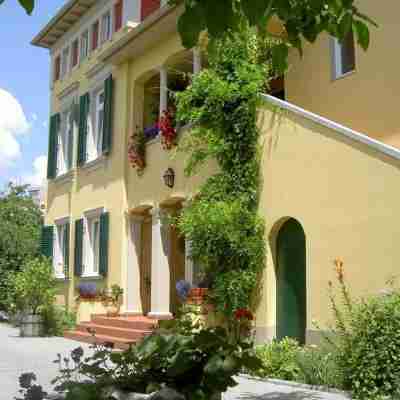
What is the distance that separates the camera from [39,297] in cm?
1659

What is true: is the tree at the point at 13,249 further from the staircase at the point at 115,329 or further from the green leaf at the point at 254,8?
the green leaf at the point at 254,8

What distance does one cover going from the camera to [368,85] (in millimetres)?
10805

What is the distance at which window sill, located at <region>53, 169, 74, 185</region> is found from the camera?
19359mm

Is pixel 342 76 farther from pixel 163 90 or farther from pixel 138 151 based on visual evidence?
pixel 138 151

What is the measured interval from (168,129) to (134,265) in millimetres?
3931

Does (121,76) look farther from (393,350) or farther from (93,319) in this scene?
(393,350)

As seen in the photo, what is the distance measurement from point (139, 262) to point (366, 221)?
8265 mm

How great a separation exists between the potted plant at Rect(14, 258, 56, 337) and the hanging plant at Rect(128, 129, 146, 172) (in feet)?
13.9

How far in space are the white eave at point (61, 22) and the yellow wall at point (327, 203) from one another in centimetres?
1109

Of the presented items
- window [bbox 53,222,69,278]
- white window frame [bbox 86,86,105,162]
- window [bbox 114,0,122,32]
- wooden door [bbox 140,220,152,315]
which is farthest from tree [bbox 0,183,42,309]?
window [bbox 114,0,122,32]

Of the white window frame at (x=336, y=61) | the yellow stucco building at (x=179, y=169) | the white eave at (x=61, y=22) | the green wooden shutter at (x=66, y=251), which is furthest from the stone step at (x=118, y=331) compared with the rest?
the white eave at (x=61, y=22)

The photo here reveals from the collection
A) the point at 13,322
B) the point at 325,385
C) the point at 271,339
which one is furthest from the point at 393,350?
the point at 13,322

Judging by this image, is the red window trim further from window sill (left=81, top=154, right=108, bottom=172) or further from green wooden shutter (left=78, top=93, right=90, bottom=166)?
window sill (left=81, top=154, right=108, bottom=172)

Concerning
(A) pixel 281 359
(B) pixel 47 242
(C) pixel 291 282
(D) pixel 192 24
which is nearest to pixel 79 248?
(B) pixel 47 242
